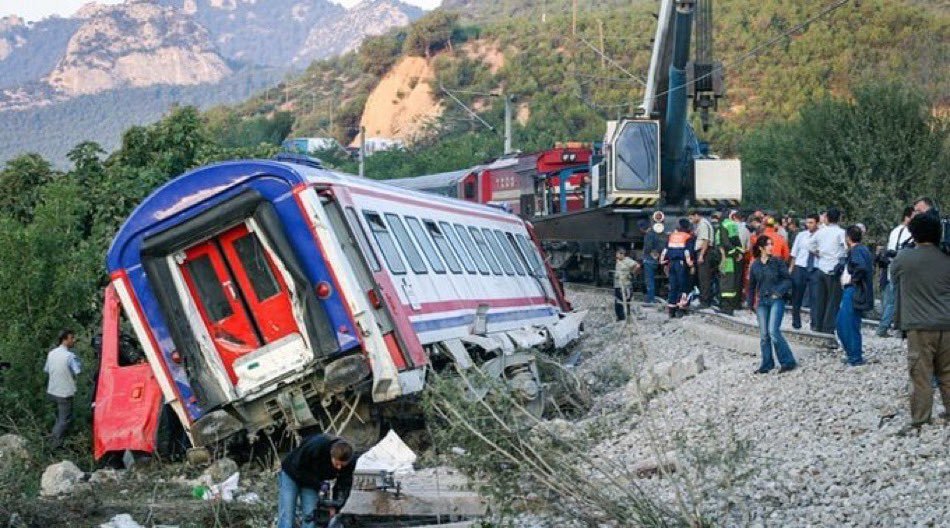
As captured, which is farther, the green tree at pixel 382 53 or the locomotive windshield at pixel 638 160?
the green tree at pixel 382 53

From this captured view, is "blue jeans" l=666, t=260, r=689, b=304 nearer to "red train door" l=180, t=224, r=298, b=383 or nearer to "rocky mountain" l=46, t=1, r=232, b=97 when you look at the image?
"red train door" l=180, t=224, r=298, b=383

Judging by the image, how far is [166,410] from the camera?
14.5m

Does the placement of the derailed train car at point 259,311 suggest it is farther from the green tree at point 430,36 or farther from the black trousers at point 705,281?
the green tree at point 430,36

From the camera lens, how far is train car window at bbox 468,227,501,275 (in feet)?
64.0

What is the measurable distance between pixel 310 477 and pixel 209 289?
4278 mm

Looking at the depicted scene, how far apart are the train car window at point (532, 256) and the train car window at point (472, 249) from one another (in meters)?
3.57

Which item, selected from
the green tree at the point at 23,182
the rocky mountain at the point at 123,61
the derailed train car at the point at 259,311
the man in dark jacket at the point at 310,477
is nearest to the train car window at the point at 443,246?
the derailed train car at the point at 259,311


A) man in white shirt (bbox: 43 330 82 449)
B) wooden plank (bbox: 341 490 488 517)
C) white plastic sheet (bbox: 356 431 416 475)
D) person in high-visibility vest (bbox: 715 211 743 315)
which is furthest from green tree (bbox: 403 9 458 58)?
wooden plank (bbox: 341 490 488 517)

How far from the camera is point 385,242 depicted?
14.7m

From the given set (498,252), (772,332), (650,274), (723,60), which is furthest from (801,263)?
(723,60)

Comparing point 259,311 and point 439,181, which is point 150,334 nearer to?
point 259,311

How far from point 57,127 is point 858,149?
394ft

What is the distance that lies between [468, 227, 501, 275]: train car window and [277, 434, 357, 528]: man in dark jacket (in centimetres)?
973

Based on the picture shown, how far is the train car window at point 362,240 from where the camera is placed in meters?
13.6
